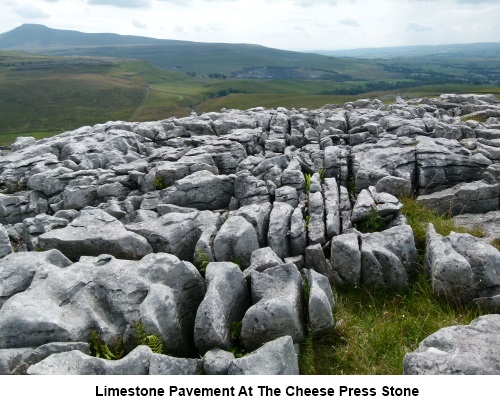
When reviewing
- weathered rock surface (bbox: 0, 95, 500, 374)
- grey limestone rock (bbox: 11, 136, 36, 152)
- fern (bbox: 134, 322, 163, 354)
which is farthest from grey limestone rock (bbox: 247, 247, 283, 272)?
grey limestone rock (bbox: 11, 136, 36, 152)

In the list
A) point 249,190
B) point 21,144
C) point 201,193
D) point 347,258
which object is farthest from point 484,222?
point 21,144

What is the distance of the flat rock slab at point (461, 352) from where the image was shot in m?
9.48

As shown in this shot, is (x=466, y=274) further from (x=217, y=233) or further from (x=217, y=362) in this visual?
(x=217, y=233)

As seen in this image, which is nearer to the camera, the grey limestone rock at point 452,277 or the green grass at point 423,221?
the grey limestone rock at point 452,277

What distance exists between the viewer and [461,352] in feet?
Answer: 32.6

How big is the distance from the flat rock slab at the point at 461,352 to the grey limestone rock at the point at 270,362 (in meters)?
2.88

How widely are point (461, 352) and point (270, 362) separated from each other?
472cm

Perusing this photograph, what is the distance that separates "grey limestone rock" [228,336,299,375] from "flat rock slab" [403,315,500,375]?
9.44ft

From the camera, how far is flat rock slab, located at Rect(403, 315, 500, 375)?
31.1ft

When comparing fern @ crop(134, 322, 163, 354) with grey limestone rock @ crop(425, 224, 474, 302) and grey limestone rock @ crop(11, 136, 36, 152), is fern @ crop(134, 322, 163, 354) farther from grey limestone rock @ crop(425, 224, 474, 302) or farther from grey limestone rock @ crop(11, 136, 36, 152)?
grey limestone rock @ crop(11, 136, 36, 152)

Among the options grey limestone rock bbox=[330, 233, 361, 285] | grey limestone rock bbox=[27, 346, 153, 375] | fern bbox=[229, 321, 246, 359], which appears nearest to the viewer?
grey limestone rock bbox=[27, 346, 153, 375]

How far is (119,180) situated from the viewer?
81.0ft

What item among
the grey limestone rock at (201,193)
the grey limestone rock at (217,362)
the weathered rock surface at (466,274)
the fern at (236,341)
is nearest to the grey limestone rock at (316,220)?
the weathered rock surface at (466,274)

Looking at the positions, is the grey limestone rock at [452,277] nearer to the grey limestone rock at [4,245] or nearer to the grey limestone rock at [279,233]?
the grey limestone rock at [279,233]
